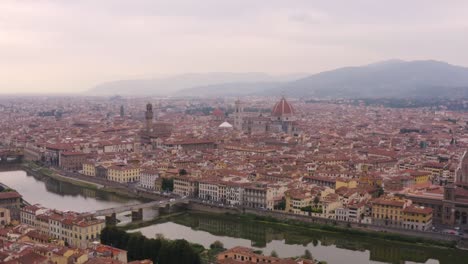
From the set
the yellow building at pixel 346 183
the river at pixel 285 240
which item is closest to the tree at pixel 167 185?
the river at pixel 285 240

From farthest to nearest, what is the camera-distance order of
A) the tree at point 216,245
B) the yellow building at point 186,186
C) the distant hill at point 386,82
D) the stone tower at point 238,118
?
the distant hill at point 386,82 < the stone tower at point 238,118 < the yellow building at point 186,186 < the tree at point 216,245

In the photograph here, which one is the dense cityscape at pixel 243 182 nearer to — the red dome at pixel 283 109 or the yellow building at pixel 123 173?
the yellow building at pixel 123 173

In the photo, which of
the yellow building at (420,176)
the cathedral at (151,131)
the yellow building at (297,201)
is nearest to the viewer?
the yellow building at (297,201)

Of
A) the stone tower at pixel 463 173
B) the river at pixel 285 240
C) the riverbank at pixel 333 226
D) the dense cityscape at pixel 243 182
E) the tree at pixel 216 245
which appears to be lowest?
the river at pixel 285 240

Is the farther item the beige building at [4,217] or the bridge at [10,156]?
the bridge at [10,156]

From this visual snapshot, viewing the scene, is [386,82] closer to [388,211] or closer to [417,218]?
[388,211]

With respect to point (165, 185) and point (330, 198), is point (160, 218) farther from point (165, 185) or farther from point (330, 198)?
point (330, 198)

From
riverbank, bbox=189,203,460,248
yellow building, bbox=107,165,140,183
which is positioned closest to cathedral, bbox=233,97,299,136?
yellow building, bbox=107,165,140,183

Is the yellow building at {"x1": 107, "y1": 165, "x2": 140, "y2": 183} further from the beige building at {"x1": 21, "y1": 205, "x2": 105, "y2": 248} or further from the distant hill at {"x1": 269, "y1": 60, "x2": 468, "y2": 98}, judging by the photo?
the distant hill at {"x1": 269, "y1": 60, "x2": 468, "y2": 98}
